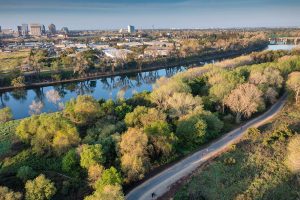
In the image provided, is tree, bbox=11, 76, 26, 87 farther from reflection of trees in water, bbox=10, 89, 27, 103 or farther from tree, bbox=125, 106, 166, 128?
tree, bbox=125, 106, 166, 128

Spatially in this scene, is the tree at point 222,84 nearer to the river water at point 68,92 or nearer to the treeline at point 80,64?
the river water at point 68,92

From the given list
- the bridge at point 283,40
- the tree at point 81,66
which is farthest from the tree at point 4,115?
the bridge at point 283,40

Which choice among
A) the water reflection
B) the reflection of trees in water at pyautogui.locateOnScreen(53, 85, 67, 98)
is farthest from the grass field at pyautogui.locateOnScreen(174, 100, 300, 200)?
the reflection of trees in water at pyautogui.locateOnScreen(53, 85, 67, 98)

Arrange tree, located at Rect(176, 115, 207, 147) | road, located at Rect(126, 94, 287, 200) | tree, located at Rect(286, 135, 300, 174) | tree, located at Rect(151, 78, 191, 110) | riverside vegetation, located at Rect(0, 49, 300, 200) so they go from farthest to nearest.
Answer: tree, located at Rect(151, 78, 191, 110), tree, located at Rect(176, 115, 207, 147), riverside vegetation, located at Rect(0, 49, 300, 200), tree, located at Rect(286, 135, 300, 174), road, located at Rect(126, 94, 287, 200)

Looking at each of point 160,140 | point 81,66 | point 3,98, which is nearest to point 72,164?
point 160,140

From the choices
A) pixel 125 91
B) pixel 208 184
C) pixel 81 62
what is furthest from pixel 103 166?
pixel 81 62

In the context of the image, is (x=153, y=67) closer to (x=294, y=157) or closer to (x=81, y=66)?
(x=81, y=66)

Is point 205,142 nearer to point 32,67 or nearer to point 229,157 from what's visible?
point 229,157
